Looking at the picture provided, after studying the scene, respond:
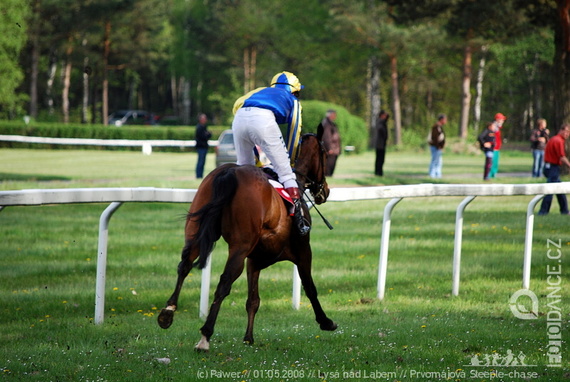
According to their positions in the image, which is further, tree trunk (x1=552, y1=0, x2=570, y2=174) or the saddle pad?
tree trunk (x1=552, y1=0, x2=570, y2=174)

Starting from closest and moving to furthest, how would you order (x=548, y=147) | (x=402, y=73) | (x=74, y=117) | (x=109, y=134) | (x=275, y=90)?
(x=275, y=90), (x=548, y=147), (x=109, y=134), (x=402, y=73), (x=74, y=117)

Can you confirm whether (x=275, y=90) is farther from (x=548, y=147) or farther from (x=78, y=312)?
(x=548, y=147)

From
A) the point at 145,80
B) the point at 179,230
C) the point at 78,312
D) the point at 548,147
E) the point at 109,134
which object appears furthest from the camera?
the point at 145,80

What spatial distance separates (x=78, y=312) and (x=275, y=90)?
113 inches

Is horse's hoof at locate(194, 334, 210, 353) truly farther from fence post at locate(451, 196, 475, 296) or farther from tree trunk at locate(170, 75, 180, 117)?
tree trunk at locate(170, 75, 180, 117)

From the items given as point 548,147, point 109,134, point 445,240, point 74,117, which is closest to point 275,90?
point 445,240

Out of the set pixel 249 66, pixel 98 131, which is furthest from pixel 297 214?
pixel 249 66

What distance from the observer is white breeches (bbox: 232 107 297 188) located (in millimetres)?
6242

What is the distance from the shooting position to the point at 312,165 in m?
6.90

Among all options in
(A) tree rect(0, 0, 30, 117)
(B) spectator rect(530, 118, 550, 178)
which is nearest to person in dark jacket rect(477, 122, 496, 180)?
(B) spectator rect(530, 118, 550, 178)

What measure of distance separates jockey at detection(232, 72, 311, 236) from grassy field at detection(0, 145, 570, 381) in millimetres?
777

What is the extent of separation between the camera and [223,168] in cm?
598

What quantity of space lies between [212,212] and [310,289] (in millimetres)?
1287

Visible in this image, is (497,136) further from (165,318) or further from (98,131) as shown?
(98,131)
